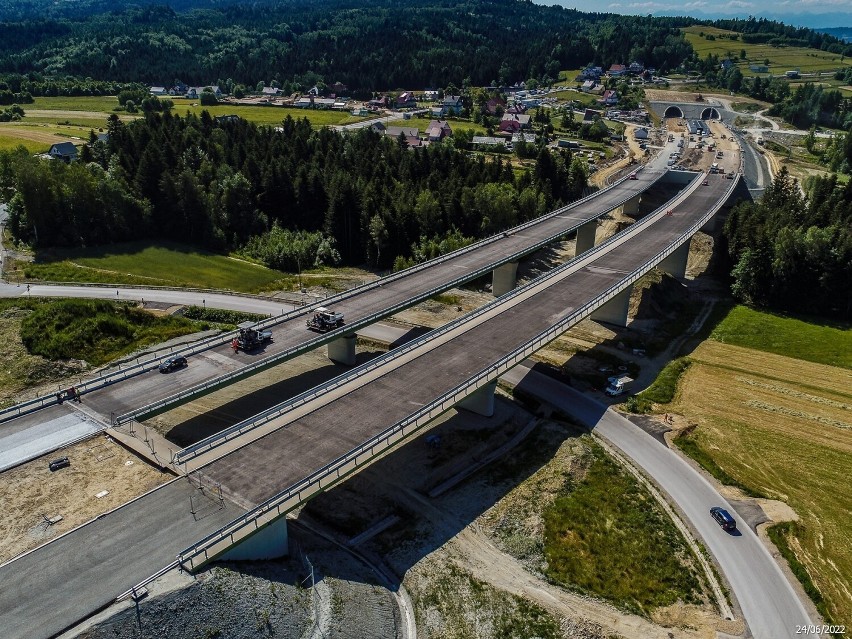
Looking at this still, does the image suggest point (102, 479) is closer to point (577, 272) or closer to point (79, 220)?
point (577, 272)

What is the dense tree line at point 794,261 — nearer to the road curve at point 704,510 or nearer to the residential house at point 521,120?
the road curve at point 704,510

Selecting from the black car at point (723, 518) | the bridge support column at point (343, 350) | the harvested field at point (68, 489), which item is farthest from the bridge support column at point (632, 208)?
the harvested field at point (68, 489)

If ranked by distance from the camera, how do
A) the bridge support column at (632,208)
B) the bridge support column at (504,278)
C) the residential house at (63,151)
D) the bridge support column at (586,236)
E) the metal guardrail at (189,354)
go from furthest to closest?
the residential house at (63,151)
the bridge support column at (632,208)
the bridge support column at (586,236)
the bridge support column at (504,278)
the metal guardrail at (189,354)

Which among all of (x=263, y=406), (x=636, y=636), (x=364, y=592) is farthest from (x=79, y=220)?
(x=636, y=636)

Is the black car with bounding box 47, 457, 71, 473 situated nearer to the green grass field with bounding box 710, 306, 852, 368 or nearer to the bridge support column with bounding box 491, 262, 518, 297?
the bridge support column with bounding box 491, 262, 518, 297

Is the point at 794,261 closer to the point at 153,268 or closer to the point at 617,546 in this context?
the point at 617,546
